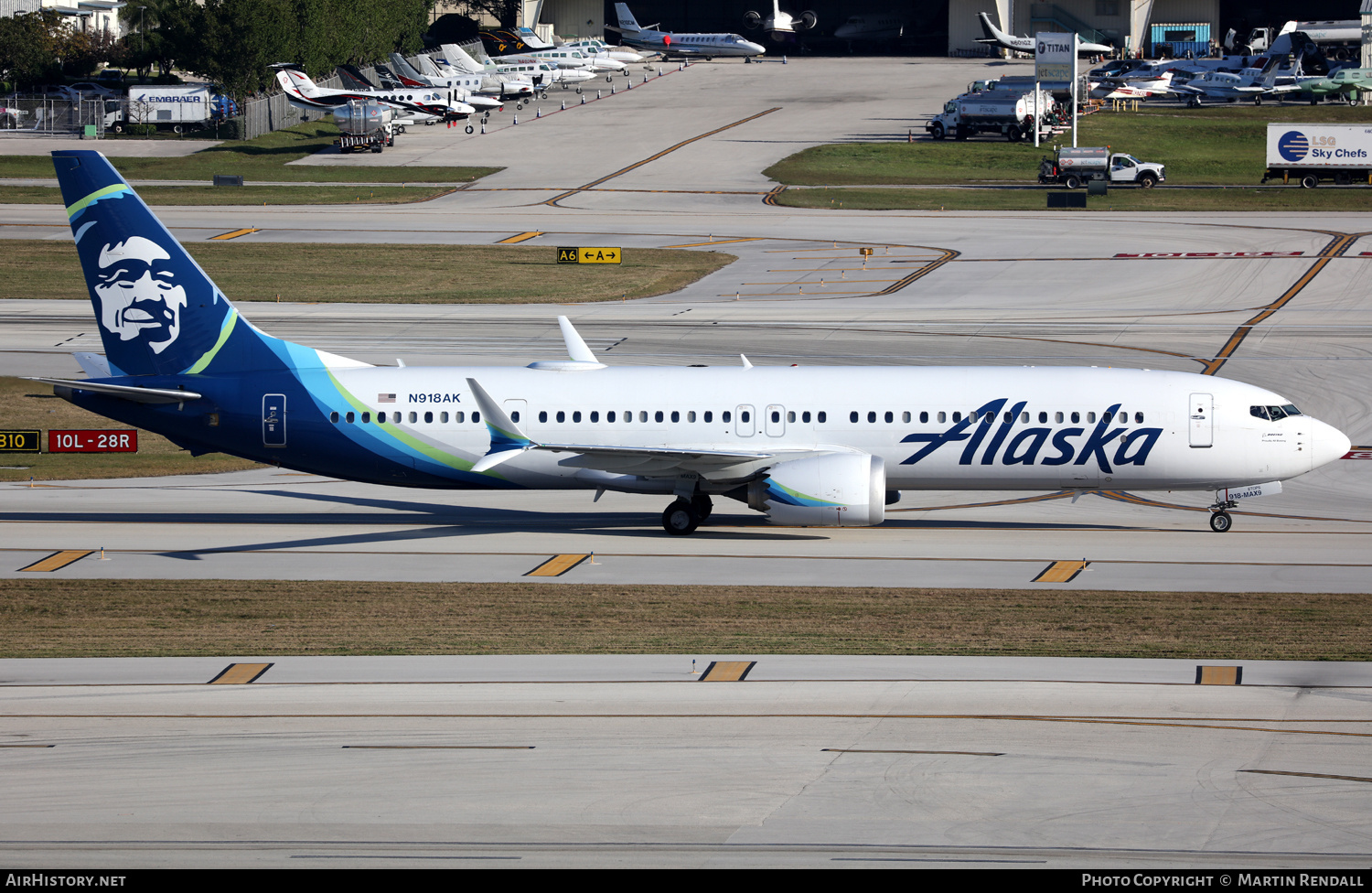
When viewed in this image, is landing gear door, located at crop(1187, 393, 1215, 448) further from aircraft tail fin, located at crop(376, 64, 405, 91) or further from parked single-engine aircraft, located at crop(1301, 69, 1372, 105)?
parked single-engine aircraft, located at crop(1301, 69, 1372, 105)

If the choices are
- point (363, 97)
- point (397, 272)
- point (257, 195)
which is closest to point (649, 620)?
point (397, 272)

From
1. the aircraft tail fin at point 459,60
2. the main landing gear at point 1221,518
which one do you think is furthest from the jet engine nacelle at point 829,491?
the aircraft tail fin at point 459,60

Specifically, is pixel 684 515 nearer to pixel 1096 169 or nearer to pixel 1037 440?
pixel 1037 440

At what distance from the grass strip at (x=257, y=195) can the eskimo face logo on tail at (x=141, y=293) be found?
6564 centimetres

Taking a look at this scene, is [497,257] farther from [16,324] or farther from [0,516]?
[0,516]

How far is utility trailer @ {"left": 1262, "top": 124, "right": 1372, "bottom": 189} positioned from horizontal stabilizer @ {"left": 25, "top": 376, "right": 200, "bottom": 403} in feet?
285

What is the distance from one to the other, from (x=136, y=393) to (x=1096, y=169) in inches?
3226

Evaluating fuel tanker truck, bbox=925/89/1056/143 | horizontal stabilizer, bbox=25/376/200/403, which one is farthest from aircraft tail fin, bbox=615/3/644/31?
horizontal stabilizer, bbox=25/376/200/403

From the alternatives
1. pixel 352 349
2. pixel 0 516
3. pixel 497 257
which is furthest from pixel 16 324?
pixel 0 516

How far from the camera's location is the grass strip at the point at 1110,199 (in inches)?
3787

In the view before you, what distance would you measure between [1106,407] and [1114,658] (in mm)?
11091

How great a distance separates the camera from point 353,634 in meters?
28.1

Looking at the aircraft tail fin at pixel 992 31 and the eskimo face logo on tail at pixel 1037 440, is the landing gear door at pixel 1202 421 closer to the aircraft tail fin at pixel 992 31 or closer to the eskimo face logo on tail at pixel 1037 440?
the eskimo face logo on tail at pixel 1037 440

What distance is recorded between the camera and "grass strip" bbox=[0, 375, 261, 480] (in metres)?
44.6
